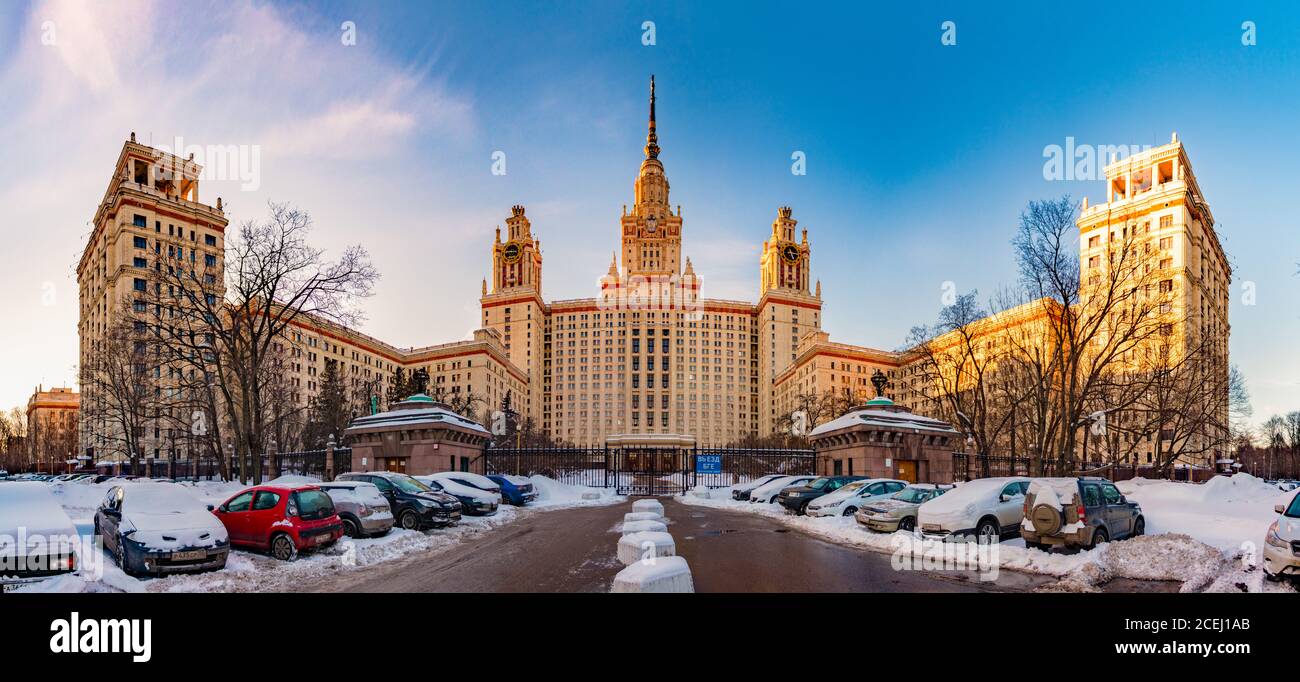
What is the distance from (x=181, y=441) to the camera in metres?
76.9

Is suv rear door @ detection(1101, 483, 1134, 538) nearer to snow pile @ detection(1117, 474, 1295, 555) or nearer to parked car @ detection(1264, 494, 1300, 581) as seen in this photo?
snow pile @ detection(1117, 474, 1295, 555)

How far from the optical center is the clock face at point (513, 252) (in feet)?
544

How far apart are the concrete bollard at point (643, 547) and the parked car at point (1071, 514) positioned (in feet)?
24.3

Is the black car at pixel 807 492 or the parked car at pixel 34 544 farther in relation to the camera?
the black car at pixel 807 492

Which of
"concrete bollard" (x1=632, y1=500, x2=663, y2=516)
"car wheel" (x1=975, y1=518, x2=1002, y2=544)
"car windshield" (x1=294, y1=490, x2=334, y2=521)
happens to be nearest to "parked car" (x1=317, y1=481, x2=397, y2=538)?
"car windshield" (x1=294, y1=490, x2=334, y2=521)

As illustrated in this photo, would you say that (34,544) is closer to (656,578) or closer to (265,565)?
(265,565)

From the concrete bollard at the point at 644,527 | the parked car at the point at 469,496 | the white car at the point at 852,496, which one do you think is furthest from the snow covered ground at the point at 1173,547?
the parked car at the point at 469,496

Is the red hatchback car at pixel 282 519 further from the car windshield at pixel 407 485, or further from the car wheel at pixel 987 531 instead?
the car wheel at pixel 987 531

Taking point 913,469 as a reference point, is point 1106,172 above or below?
above

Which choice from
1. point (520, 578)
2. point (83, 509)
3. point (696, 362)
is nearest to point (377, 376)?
point (696, 362)

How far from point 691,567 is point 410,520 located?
9590 millimetres

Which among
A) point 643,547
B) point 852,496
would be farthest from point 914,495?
point 643,547
